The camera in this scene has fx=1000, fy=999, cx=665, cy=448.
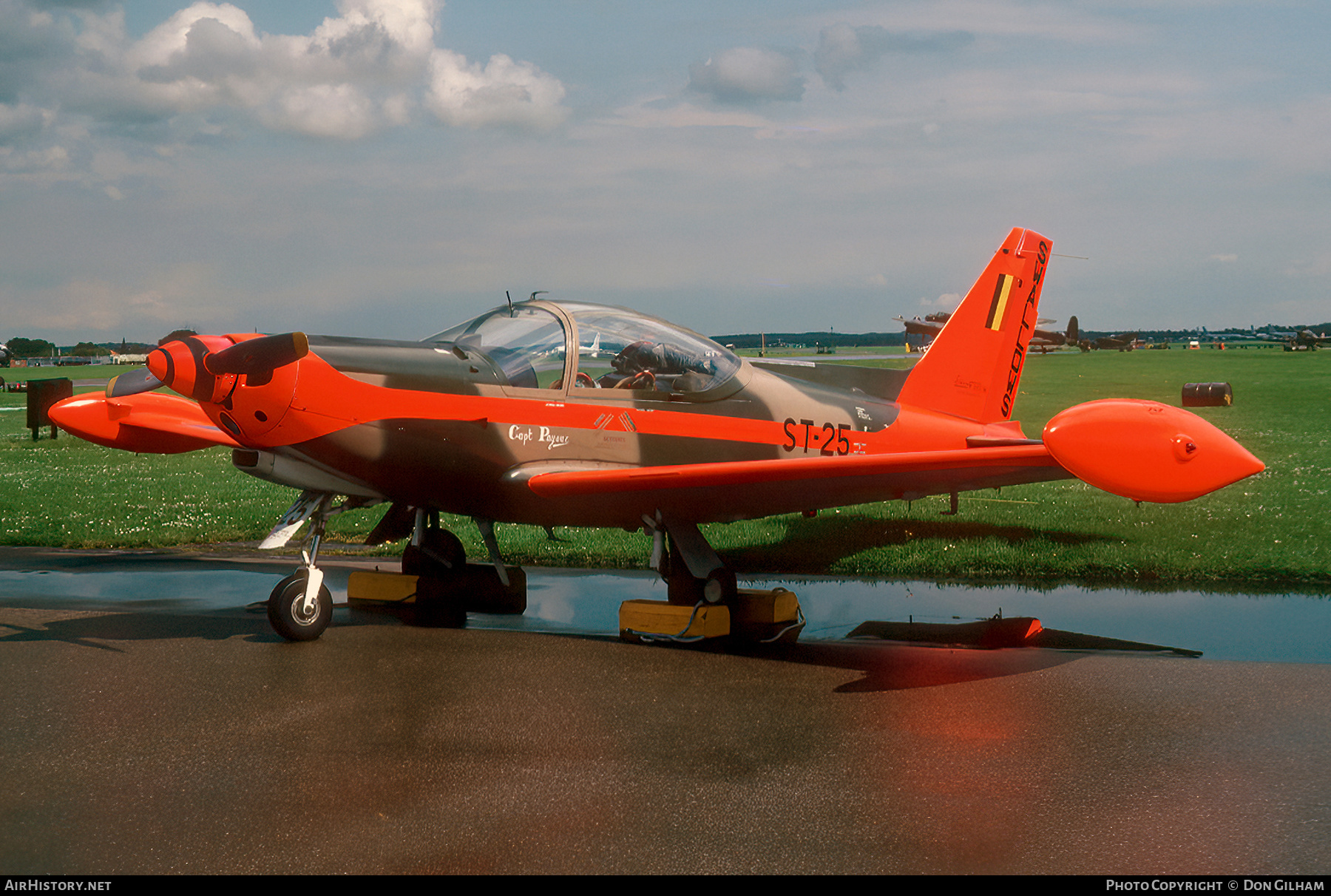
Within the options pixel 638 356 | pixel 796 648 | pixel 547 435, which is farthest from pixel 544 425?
pixel 796 648

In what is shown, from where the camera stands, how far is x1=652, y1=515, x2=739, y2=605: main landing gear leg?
7.32 meters

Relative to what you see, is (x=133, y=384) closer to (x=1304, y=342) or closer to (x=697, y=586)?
(x=697, y=586)

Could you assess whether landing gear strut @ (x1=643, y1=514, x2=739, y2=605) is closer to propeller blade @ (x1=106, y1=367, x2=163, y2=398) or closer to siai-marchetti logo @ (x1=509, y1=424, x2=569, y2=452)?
siai-marchetti logo @ (x1=509, y1=424, x2=569, y2=452)

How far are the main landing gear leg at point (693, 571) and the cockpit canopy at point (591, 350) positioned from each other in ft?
3.53

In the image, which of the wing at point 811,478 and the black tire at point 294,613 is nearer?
the wing at point 811,478

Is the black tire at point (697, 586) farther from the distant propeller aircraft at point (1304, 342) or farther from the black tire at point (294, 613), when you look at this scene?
the distant propeller aircraft at point (1304, 342)

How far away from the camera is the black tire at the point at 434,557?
332 inches

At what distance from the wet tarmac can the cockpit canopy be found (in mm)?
1918

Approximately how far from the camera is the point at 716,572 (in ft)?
24.1

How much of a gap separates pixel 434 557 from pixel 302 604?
1.59 meters

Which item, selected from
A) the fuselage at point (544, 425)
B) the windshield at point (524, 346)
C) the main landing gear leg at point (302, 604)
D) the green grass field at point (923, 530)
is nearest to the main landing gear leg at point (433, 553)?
the fuselage at point (544, 425)

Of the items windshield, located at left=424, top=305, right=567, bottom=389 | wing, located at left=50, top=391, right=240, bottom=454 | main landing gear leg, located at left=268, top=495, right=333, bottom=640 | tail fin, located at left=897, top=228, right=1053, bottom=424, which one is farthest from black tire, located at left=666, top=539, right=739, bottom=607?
wing, located at left=50, top=391, right=240, bottom=454
